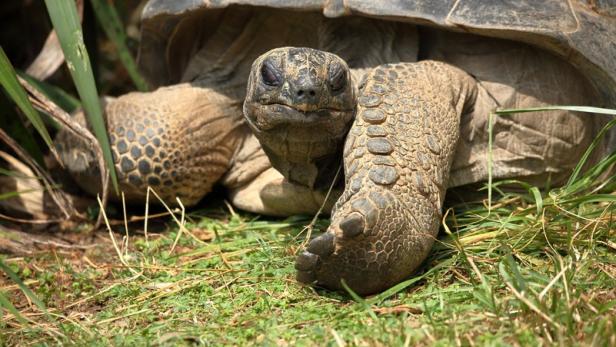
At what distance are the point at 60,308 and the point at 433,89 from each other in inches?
67.0

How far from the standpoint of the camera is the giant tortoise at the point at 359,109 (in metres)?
2.74

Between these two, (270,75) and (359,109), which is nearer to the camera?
(270,75)

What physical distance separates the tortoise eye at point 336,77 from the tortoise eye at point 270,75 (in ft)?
0.64

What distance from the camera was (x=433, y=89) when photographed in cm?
314

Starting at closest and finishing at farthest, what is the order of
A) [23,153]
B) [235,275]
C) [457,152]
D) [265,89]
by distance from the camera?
[265,89] < [235,275] < [457,152] < [23,153]

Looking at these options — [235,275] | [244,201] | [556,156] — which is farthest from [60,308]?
[556,156]

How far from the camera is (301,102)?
274 centimetres

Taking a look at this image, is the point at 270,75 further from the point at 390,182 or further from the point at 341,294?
the point at 341,294

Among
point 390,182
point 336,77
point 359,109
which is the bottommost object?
point 390,182

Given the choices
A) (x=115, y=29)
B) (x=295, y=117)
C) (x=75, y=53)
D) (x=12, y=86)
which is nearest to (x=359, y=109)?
(x=295, y=117)

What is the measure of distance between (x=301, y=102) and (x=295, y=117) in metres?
0.07

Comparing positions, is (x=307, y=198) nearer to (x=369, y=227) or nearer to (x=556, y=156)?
(x=369, y=227)

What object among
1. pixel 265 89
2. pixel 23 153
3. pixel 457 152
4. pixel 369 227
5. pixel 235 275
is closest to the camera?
pixel 369 227

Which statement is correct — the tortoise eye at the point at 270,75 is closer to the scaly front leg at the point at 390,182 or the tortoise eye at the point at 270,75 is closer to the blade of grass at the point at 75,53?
the scaly front leg at the point at 390,182
